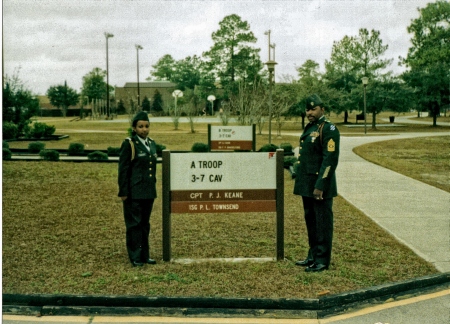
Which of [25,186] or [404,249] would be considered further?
[25,186]

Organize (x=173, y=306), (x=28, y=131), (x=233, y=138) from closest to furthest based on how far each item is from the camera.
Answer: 1. (x=173, y=306)
2. (x=233, y=138)
3. (x=28, y=131)

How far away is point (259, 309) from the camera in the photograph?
15.8 feet

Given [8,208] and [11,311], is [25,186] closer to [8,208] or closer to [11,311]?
[8,208]

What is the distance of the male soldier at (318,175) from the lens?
19.0 feet

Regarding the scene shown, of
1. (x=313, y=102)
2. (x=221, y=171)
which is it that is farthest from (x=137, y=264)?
(x=313, y=102)

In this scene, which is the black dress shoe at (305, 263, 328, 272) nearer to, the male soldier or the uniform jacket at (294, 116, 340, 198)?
the male soldier

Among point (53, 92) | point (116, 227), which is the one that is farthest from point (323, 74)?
point (53, 92)

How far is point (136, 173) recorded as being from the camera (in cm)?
602

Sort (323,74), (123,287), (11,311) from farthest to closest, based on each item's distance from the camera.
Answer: (323,74) → (123,287) → (11,311)

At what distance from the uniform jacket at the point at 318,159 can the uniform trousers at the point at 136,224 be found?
1727 millimetres

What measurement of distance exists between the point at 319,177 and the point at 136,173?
1.99 m

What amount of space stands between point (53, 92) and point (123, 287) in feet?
294

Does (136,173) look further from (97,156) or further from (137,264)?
(97,156)

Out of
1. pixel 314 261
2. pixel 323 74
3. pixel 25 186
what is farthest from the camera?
pixel 323 74
